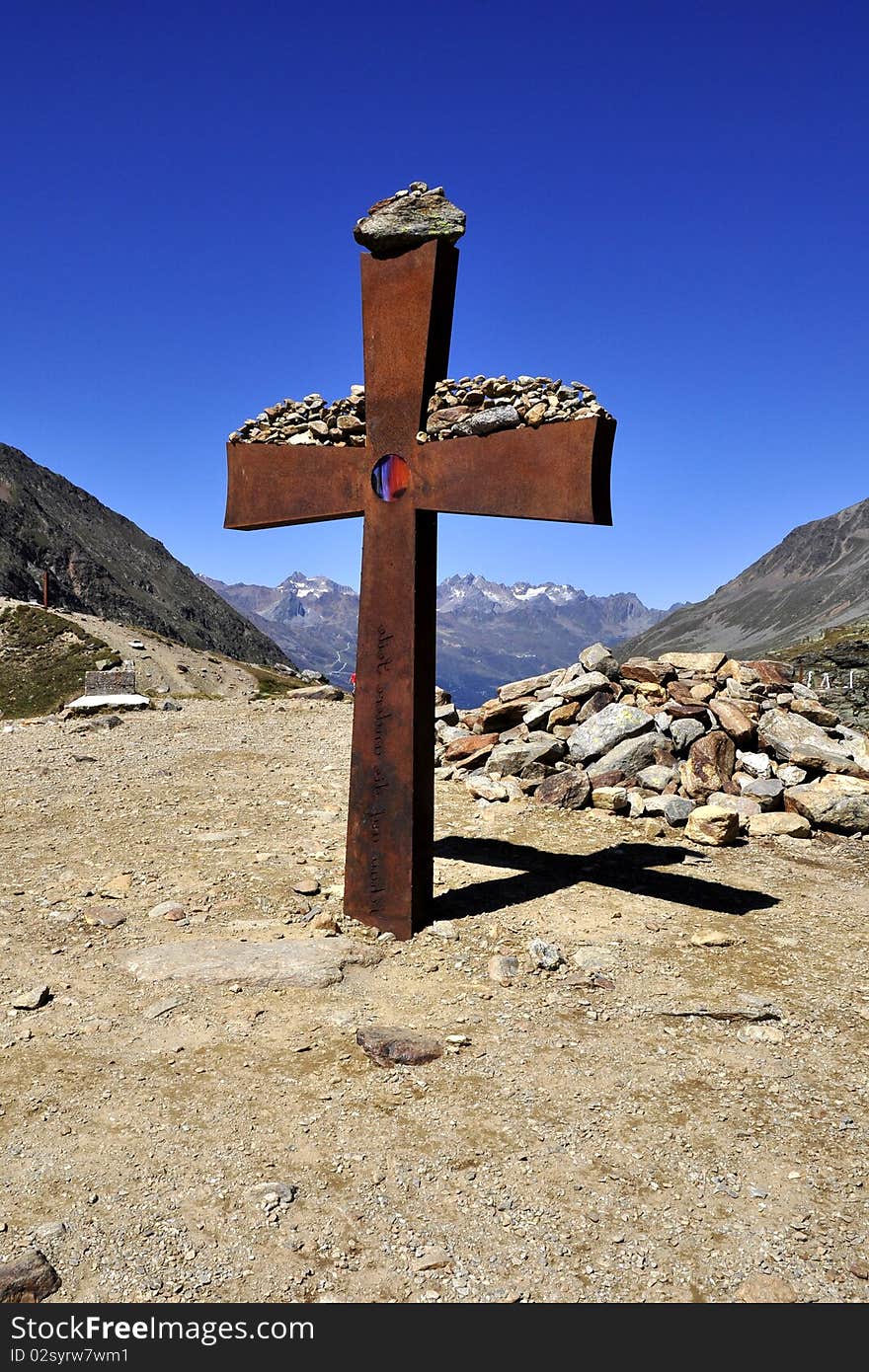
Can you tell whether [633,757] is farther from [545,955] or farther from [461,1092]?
[461,1092]

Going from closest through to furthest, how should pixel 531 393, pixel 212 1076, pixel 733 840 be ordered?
pixel 212 1076 < pixel 531 393 < pixel 733 840

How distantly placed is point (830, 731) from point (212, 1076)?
33.5 feet

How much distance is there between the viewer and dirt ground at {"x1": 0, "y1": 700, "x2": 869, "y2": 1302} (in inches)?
137

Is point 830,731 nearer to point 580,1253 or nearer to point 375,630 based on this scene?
point 375,630

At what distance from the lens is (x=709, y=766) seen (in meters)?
10.8

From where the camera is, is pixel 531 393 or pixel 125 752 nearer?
pixel 531 393

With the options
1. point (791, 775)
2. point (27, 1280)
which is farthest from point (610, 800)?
point (27, 1280)

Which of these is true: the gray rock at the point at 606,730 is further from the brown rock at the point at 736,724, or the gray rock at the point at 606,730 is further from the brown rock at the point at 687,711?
the brown rock at the point at 736,724

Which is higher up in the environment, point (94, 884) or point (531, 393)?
point (531, 393)

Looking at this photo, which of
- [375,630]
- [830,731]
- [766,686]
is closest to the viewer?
[375,630]

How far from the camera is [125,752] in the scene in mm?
13414

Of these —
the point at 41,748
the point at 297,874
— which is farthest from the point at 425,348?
the point at 41,748

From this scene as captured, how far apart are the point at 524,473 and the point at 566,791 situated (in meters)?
5.07

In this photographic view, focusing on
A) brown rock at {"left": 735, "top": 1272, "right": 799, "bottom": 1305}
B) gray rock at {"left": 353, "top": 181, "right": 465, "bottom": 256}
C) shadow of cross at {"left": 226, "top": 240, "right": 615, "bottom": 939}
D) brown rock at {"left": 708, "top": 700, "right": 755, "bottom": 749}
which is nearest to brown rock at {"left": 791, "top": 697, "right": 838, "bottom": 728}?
brown rock at {"left": 708, "top": 700, "right": 755, "bottom": 749}
